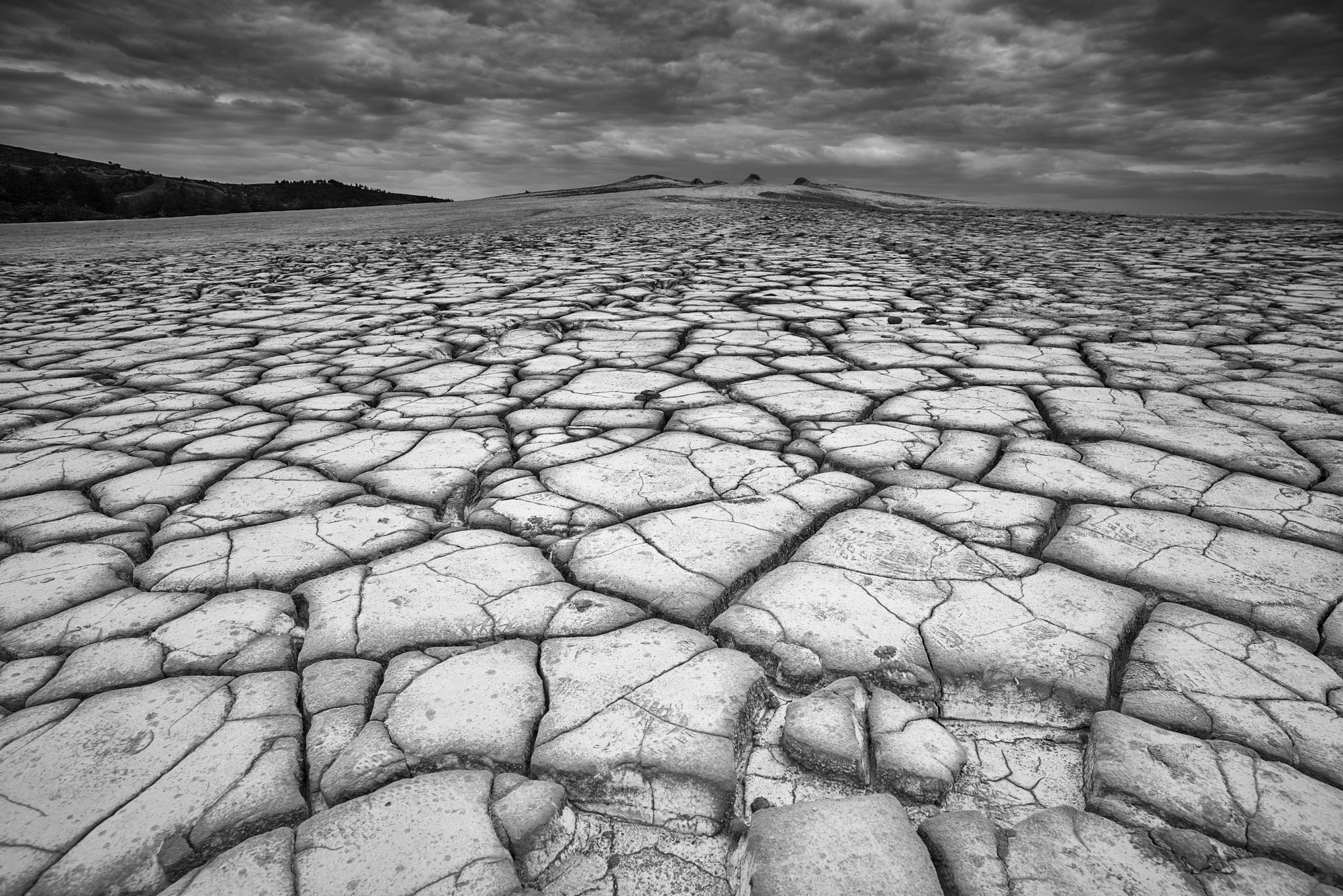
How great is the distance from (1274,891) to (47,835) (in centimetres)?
131

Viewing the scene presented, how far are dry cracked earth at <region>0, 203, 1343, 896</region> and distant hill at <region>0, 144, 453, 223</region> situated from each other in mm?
16858

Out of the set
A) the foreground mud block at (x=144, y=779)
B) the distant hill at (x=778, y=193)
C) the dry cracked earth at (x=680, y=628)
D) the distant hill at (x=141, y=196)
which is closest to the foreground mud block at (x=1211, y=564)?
the dry cracked earth at (x=680, y=628)

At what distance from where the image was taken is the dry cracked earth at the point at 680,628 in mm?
769

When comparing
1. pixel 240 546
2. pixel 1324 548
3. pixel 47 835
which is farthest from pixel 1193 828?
pixel 240 546

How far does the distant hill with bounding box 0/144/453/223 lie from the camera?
14953mm

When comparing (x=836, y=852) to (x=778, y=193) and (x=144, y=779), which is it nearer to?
(x=144, y=779)

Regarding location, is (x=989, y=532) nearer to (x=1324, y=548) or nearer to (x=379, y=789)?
(x=1324, y=548)

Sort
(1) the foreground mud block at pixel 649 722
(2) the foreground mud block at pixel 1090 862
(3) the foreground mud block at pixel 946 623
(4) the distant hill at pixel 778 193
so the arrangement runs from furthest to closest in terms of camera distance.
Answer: (4) the distant hill at pixel 778 193, (3) the foreground mud block at pixel 946 623, (1) the foreground mud block at pixel 649 722, (2) the foreground mud block at pixel 1090 862

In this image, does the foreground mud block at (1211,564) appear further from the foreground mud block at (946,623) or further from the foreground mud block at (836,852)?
the foreground mud block at (836,852)

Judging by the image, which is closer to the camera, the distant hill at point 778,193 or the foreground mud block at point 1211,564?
the foreground mud block at point 1211,564

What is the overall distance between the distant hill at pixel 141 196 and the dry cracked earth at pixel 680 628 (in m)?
16.9

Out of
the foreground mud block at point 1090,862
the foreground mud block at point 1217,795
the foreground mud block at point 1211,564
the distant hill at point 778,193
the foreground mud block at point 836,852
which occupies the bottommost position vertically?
the foreground mud block at point 836,852

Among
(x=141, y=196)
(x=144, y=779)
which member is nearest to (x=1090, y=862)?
(x=144, y=779)

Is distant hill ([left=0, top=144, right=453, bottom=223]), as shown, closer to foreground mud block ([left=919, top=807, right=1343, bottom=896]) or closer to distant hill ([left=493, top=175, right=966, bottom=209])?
distant hill ([left=493, top=175, right=966, bottom=209])
